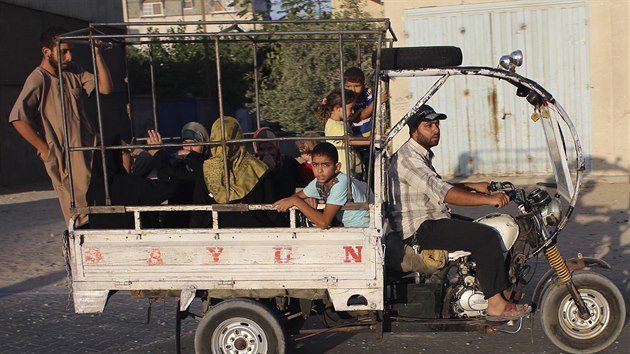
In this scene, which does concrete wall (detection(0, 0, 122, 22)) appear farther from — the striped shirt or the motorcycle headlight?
the motorcycle headlight

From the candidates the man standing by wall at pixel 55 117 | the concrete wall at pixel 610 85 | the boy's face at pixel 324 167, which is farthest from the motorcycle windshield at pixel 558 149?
the concrete wall at pixel 610 85

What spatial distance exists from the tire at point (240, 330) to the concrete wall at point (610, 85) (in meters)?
8.20

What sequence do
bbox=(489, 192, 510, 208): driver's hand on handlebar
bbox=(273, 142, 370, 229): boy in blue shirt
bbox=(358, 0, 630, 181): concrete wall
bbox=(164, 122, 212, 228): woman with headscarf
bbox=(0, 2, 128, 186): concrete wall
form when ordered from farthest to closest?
bbox=(0, 2, 128, 186): concrete wall, bbox=(358, 0, 630, 181): concrete wall, bbox=(164, 122, 212, 228): woman with headscarf, bbox=(489, 192, 510, 208): driver's hand on handlebar, bbox=(273, 142, 370, 229): boy in blue shirt

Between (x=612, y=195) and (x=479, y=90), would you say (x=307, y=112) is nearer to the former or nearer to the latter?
(x=479, y=90)

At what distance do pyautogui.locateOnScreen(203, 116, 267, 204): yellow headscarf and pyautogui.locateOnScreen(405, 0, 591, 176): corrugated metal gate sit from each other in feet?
24.3

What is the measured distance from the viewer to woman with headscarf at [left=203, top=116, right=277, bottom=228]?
16.8 feet

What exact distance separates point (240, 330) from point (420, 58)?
195 cm

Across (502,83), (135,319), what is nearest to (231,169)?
(135,319)

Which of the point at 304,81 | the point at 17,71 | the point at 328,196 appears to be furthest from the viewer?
the point at 17,71

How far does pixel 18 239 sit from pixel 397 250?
6.61m

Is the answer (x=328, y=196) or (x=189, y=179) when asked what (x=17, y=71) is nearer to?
(x=189, y=179)

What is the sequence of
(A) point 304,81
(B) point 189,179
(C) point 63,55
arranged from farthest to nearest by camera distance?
1. (A) point 304,81
2. (C) point 63,55
3. (B) point 189,179

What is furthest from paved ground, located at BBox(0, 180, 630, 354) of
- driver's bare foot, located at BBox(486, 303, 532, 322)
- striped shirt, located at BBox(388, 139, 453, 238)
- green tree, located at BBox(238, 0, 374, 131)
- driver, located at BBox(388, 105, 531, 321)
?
green tree, located at BBox(238, 0, 374, 131)

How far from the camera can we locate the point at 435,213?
519 cm
